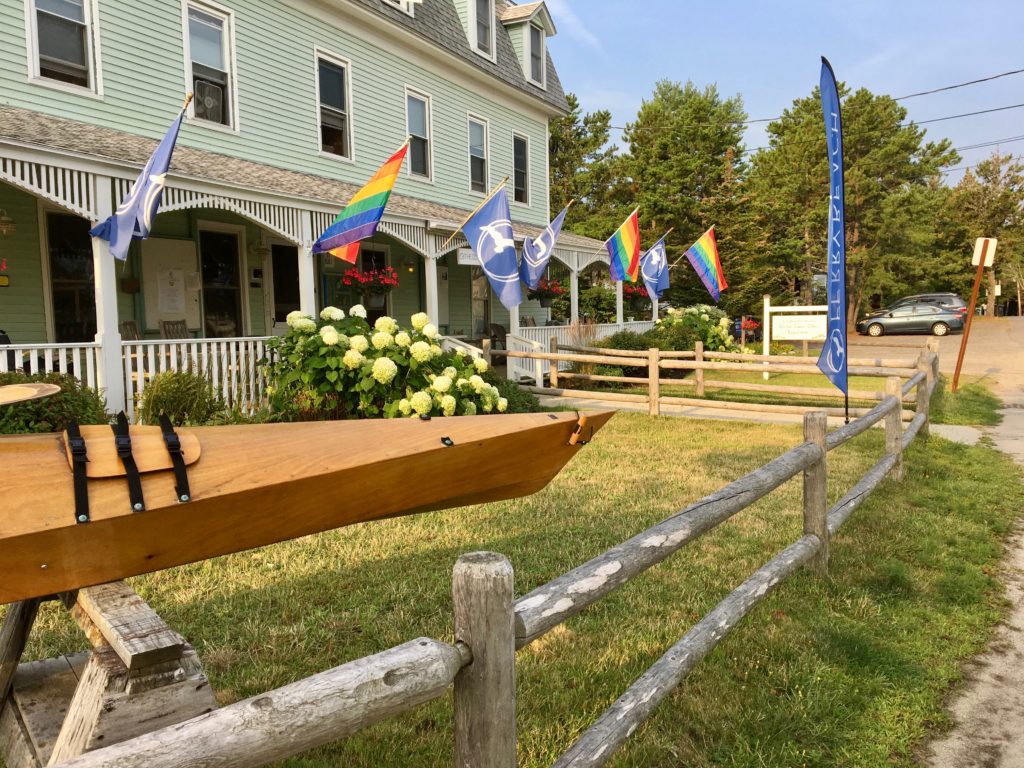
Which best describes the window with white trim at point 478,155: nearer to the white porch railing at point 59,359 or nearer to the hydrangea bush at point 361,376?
the hydrangea bush at point 361,376

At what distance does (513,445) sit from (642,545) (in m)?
0.60

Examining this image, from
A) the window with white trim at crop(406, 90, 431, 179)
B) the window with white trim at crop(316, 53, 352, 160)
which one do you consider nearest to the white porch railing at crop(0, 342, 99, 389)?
the window with white trim at crop(316, 53, 352, 160)

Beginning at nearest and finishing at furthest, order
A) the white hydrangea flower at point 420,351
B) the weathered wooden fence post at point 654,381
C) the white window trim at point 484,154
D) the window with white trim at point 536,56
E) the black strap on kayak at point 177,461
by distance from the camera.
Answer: the black strap on kayak at point 177,461 → the white hydrangea flower at point 420,351 → the weathered wooden fence post at point 654,381 → the white window trim at point 484,154 → the window with white trim at point 536,56

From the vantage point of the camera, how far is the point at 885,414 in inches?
250

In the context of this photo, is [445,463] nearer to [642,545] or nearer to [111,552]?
[642,545]

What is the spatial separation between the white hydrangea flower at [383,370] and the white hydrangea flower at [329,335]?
0.51 m

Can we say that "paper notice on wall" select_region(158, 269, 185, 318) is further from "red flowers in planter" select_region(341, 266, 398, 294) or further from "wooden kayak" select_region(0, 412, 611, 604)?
"wooden kayak" select_region(0, 412, 611, 604)

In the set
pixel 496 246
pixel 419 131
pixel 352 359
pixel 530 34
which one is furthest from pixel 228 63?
pixel 530 34

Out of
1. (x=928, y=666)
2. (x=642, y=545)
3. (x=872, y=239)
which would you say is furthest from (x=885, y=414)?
(x=872, y=239)

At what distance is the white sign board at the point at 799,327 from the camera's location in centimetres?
1432

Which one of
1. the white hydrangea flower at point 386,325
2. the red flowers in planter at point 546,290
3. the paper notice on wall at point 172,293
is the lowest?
the white hydrangea flower at point 386,325

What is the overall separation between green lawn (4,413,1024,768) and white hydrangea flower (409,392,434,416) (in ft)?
5.63

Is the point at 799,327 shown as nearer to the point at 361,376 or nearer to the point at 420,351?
the point at 420,351

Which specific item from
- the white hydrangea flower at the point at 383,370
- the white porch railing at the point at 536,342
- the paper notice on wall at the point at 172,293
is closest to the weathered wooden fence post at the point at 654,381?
the white porch railing at the point at 536,342
